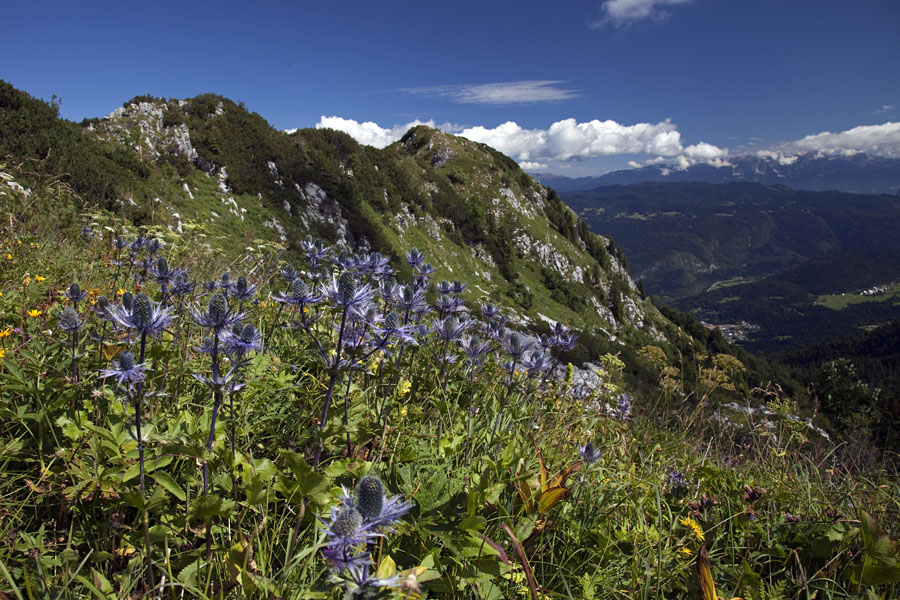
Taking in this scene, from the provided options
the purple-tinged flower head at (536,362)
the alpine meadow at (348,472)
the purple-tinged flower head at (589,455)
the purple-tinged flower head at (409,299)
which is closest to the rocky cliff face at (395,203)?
the purple-tinged flower head at (409,299)

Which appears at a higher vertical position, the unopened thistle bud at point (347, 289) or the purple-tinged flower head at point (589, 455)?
the unopened thistle bud at point (347, 289)

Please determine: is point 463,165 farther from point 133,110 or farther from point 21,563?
point 21,563

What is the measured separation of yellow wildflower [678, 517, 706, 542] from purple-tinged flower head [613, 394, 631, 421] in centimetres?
237

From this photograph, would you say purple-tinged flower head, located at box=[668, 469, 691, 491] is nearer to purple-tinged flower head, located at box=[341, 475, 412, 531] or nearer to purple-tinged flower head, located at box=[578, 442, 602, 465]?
purple-tinged flower head, located at box=[578, 442, 602, 465]

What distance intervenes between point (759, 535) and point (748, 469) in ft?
4.05

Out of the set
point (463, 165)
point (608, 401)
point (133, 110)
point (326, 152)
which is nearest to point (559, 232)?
point (463, 165)

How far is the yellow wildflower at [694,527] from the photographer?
2.57 metres

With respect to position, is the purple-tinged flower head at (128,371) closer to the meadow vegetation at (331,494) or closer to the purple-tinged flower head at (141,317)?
the meadow vegetation at (331,494)

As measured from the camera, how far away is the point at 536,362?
365 centimetres

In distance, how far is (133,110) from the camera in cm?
2555

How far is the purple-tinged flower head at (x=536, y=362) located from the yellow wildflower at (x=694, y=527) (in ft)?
4.64

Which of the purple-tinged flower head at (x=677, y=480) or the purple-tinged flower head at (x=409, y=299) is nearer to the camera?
the purple-tinged flower head at (x=677, y=480)

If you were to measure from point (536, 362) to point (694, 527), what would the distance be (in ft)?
5.05

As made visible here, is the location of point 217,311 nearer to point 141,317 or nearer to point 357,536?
point 141,317
